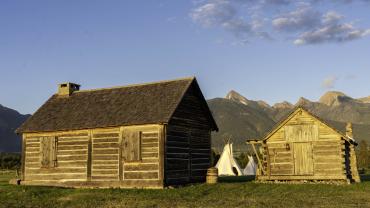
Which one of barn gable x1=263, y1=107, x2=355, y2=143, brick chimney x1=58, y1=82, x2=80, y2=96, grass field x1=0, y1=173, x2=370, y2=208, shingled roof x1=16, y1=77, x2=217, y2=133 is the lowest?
grass field x1=0, y1=173, x2=370, y2=208

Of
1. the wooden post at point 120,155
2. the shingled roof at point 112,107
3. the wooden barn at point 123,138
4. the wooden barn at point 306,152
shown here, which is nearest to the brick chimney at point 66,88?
the shingled roof at point 112,107

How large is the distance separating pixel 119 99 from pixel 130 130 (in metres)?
3.84

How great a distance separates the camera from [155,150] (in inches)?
1088

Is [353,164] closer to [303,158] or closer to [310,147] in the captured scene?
[310,147]

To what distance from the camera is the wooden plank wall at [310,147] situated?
97.7 feet

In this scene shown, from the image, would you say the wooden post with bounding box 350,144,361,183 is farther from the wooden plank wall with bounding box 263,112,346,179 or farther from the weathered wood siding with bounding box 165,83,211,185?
the weathered wood siding with bounding box 165,83,211,185

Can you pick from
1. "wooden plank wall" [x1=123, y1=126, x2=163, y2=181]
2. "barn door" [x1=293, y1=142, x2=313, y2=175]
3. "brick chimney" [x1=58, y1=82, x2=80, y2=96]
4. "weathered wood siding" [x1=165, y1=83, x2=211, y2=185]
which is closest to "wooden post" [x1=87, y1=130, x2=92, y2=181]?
"wooden plank wall" [x1=123, y1=126, x2=163, y2=181]

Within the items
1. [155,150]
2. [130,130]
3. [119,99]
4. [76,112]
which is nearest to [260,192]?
[155,150]

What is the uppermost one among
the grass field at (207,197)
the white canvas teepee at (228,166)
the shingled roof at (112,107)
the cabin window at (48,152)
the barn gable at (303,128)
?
the shingled roof at (112,107)

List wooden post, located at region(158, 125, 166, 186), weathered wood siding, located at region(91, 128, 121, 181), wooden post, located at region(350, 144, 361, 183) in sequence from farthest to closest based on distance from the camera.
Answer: wooden post, located at region(350, 144, 361, 183)
weathered wood siding, located at region(91, 128, 121, 181)
wooden post, located at region(158, 125, 166, 186)

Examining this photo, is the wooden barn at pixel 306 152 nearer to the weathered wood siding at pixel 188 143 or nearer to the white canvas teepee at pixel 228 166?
the weathered wood siding at pixel 188 143

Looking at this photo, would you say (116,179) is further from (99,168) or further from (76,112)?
(76,112)

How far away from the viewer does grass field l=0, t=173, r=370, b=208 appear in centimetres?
1950

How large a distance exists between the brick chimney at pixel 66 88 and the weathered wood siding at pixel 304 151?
48.6 ft
